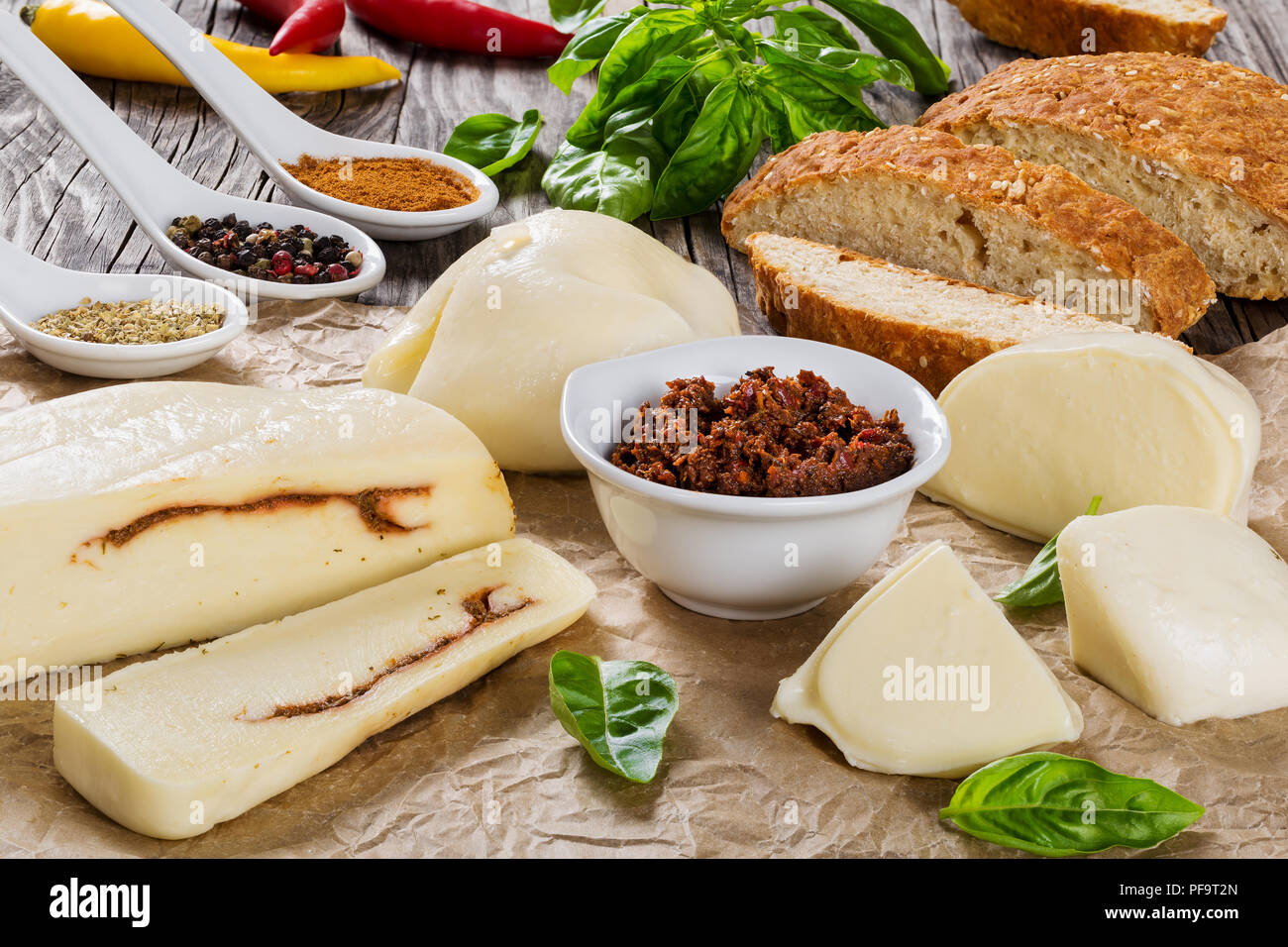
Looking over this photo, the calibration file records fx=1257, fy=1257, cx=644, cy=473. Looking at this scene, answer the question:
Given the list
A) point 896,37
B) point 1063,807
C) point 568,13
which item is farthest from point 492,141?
point 1063,807

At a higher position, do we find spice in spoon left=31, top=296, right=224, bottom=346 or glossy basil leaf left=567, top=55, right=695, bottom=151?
glossy basil leaf left=567, top=55, right=695, bottom=151

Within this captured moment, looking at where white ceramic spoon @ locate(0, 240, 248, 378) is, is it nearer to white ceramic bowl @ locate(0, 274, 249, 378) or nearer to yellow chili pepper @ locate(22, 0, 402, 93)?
white ceramic bowl @ locate(0, 274, 249, 378)

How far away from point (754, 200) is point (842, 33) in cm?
93

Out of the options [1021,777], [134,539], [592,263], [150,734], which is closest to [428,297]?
[592,263]

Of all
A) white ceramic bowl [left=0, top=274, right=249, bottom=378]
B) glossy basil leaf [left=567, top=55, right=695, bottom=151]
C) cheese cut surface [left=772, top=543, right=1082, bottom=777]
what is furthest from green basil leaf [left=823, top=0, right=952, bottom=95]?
cheese cut surface [left=772, top=543, right=1082, bottom=777]

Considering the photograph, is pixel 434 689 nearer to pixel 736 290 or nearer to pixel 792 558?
pixel 792 558

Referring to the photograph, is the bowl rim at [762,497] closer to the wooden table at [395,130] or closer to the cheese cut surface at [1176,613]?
the cheese cut surface at [1176,613]

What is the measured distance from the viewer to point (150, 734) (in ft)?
6.17

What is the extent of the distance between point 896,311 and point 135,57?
11.2 feet

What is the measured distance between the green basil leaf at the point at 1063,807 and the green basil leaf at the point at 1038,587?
57 cm

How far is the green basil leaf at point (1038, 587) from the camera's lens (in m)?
2.36

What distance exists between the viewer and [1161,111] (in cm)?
356

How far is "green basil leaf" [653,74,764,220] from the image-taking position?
3.83 m

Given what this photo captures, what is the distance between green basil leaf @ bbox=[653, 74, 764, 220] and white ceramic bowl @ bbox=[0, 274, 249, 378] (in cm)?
139
